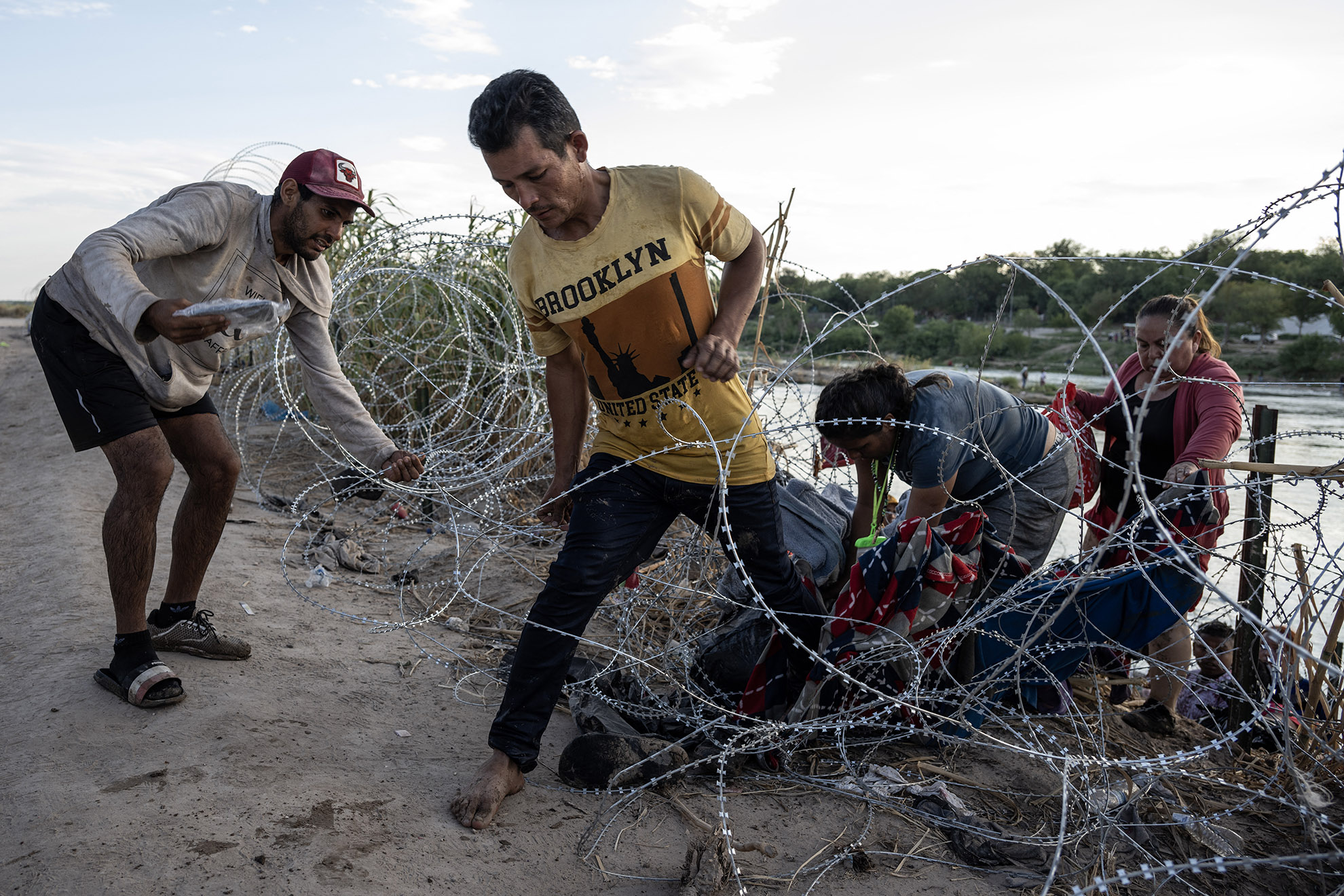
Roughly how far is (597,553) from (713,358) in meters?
0.57

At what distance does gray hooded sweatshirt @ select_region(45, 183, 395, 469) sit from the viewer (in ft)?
7.03

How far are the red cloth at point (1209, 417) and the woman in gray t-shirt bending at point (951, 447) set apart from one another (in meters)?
0.28

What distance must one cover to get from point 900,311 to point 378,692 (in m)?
43.8

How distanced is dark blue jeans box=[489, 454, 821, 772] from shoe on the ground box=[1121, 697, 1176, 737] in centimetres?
165

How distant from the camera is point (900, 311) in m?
44.1

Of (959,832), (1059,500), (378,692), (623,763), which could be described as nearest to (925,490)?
(1059,500)

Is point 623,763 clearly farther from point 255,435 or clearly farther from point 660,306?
point 255,435

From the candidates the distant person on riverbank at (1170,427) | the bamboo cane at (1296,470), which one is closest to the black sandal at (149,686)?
the bamboo cane at (1296,470)

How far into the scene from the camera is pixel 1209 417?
311cm

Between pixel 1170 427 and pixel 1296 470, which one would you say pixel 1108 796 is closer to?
pixel 1296 470

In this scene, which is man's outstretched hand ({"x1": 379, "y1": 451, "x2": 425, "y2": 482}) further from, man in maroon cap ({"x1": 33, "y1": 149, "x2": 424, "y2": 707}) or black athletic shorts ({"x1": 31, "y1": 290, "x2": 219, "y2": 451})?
black athletic shorts ({"x1": 31, "y1": 290, "x2": 219, "y2": 451})

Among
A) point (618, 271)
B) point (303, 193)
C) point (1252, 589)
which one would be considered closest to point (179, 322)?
point (303, 193)

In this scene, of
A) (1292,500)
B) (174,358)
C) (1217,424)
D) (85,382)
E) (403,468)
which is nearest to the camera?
(85,382)

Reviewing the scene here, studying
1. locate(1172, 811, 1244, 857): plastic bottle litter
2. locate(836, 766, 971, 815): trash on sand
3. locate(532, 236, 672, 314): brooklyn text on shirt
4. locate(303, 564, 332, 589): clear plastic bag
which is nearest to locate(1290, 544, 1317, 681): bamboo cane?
locate(1172, 811, 1244, 857): plastic bottle litter
